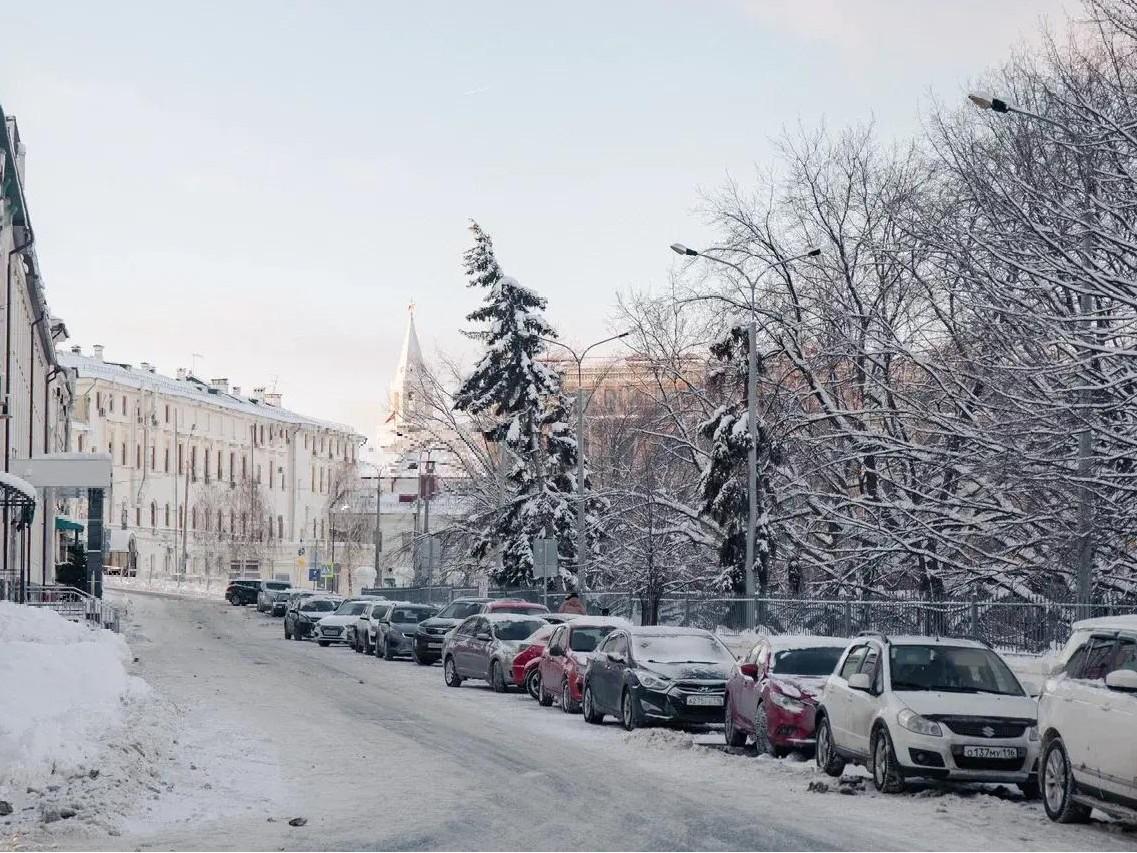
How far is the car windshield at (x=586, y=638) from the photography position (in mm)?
27359

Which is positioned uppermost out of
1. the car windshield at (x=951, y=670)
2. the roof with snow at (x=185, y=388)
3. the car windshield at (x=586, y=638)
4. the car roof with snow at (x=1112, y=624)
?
the roof with snow at (x=185, y=388)

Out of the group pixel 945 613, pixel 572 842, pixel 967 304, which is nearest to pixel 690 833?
pixel 572 842

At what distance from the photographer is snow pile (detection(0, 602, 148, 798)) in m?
13.9

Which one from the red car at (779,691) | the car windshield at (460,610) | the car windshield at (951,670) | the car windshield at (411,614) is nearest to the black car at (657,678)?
the red car at (779,691)

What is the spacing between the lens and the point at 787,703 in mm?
19000

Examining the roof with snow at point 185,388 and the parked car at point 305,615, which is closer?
the parked car at point 305,615

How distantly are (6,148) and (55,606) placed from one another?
40.8ft

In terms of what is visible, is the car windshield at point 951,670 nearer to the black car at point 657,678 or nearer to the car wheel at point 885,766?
the car wheel at point 885,766

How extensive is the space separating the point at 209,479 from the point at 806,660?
119 metres

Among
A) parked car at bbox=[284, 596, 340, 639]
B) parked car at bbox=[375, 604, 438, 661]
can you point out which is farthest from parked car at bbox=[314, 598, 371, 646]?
parked car at bbox=[375, 604, 438, 661]

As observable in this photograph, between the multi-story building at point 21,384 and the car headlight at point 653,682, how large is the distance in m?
22.4

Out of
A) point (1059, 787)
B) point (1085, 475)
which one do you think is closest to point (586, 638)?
point (1085, 475)

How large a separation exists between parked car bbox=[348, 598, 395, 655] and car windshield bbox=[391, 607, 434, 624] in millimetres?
843

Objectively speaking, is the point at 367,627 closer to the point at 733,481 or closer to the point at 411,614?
the point at 411,614
